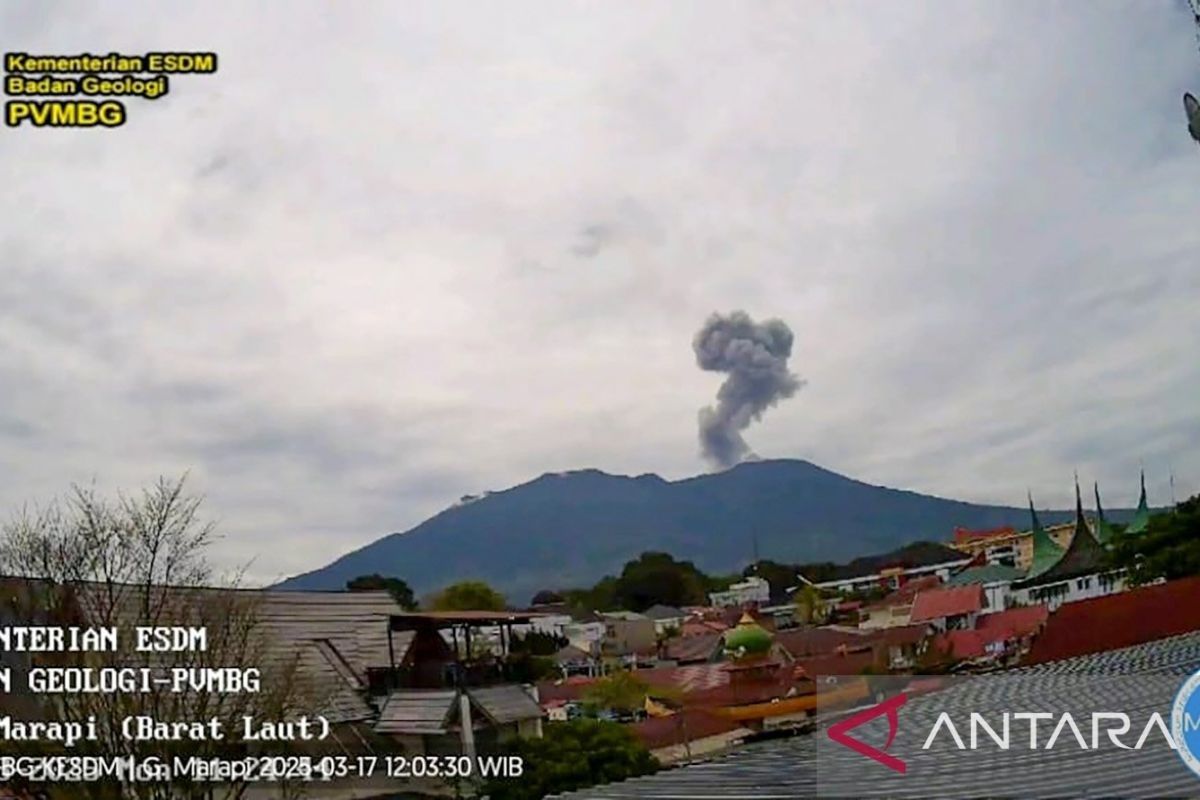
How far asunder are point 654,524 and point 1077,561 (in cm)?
182

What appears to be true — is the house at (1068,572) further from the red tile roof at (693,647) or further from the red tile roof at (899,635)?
the red tile roof at (693,647)

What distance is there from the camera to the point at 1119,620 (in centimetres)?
484

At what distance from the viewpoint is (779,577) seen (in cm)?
546

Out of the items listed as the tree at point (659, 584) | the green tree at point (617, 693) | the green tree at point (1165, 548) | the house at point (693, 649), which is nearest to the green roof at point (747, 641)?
the house at point (693, 649)

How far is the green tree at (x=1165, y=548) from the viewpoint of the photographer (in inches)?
199

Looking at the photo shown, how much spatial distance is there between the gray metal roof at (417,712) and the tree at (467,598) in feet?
1.32

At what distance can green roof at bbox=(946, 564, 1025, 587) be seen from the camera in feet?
17.2

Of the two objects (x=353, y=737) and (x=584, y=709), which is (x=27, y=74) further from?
(x=584, y=709)

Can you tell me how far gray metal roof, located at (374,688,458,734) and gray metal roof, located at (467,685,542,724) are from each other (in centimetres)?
10

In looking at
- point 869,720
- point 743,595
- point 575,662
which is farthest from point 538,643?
point 869,720

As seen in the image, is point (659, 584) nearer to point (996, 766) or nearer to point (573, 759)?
point (573, 759)

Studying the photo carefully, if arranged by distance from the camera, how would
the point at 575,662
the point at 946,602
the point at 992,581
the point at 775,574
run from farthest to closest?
the point at 775,574 < the point at 992,581 < the point at 946,602 < the point at 575,662

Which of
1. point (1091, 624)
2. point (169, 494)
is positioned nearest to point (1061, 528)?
point (1091, 624)

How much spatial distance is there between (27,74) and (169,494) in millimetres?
1571
